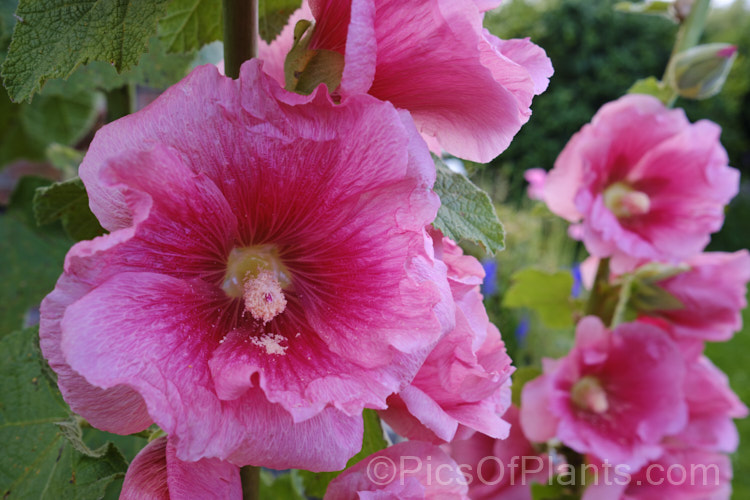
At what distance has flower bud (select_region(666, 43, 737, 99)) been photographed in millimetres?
942

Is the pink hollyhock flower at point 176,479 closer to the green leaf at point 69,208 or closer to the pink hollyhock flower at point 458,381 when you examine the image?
the pink hollyhock flower at point 458,381

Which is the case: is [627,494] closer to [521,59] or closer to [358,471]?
[358,471]

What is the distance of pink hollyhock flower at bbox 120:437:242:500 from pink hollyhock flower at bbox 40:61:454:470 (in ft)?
0.10

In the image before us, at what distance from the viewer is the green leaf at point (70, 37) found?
1.23ft

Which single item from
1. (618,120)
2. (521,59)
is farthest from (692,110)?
(521,59)

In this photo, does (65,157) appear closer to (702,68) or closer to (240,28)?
(240,28)

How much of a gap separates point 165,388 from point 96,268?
69 millimetres

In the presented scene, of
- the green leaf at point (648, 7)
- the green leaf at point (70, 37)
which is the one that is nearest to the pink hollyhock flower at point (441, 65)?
the green leaf at point (70, 37)

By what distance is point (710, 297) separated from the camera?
0.97 metres

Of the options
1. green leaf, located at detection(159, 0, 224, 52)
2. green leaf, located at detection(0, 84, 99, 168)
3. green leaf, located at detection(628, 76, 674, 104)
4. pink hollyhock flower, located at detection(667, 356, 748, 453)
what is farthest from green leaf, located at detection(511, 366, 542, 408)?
green leaf, located at detection(0, 84, 99, 168)

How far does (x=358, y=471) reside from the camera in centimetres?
44

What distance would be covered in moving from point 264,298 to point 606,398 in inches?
31.4

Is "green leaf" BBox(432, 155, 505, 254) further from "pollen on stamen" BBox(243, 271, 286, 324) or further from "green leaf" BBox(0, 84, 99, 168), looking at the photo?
"green leaf" BBox(0, 84, 99, 168)

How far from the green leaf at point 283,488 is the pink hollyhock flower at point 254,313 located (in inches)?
18.3
